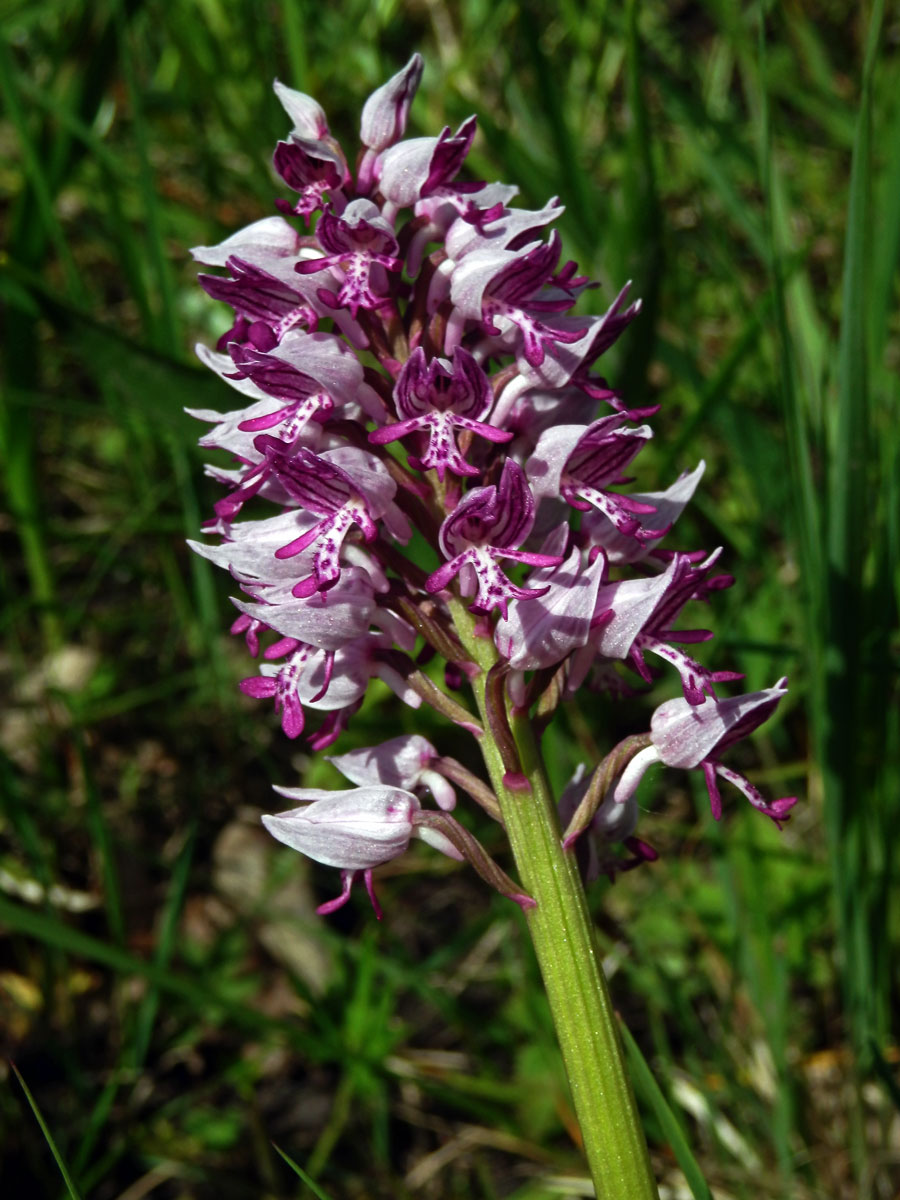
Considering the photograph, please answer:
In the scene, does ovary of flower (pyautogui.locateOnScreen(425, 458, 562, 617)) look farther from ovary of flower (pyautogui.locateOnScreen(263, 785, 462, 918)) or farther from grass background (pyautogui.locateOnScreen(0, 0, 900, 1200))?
grass background (pyautogui.locateOnScreen(0, 0, 900, 1200))

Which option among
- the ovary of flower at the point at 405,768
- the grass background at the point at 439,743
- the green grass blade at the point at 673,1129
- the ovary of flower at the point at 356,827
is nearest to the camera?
the green grass blade at the point at 673,1129

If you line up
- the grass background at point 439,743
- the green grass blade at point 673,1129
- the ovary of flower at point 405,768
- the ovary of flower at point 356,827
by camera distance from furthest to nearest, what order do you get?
the grass background at point 439,743, the ovary of flower at point 405,768, the ovary of flower at point 356,827, the green grass blade at point 673,1129

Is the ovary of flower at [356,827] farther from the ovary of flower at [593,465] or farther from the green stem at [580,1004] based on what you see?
the ovary of flower at [593,465]

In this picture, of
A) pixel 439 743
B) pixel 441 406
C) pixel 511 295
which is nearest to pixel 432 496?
pixel 441 406

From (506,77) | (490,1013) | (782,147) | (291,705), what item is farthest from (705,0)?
A: (490,1013)

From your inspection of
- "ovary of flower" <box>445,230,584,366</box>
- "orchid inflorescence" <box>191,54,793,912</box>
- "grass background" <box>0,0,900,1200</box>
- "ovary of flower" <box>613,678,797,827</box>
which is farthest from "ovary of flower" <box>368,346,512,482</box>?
"grass background" <box>0,0,900,1200</box>

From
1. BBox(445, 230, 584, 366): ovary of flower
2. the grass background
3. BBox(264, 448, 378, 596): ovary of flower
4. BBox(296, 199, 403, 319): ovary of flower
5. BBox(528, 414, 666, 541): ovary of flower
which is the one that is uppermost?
BBox(296, 199, 403, 319): ovary of flower

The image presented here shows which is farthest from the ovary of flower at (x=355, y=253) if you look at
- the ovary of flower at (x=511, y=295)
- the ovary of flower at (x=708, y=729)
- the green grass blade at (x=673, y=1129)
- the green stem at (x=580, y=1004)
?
the green grass blade at (x=673, y=1129)

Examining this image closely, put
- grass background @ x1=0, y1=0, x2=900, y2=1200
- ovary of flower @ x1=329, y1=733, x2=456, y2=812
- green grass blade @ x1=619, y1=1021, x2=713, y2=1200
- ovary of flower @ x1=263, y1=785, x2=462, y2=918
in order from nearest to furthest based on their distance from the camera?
green grass blade @ x1=619, y1=1021, x2=713, y2=1200, ovary of flower @ x1=263, y1=785, x2=462, y2=918, ovary of flower @ x1=329, y1=733, x2=456, y2=812, grass background @ x1=0, y1=0, x2=900, y2=1200
